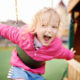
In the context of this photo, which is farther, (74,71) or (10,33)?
(74,71)

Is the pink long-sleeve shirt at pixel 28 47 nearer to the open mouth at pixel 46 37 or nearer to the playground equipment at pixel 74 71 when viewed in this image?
the open mouth at pixel 46 37

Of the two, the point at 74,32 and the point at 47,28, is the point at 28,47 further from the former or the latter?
the point at 74,32

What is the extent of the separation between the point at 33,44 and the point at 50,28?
5.4 inches

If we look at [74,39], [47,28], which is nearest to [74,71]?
[74,39]

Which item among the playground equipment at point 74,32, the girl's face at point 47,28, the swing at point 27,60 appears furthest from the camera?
the playground equipment at point 74,32

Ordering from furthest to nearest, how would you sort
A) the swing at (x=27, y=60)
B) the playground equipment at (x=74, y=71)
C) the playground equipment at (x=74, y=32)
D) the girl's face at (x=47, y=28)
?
the playground equipment at (x=74, y=32), the playground equipment at (x=74, y=71), the swing at (x=27, y=60), the girl's face at (x=47, y=28)

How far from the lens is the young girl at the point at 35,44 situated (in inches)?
38.9

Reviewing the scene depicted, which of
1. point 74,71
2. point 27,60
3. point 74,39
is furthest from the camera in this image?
point 74,39

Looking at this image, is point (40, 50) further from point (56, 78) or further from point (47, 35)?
point (56, 78)

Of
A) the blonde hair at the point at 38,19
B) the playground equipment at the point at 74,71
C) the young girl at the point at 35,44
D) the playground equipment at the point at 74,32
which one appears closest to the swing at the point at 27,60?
the young girl at the point at 35,44

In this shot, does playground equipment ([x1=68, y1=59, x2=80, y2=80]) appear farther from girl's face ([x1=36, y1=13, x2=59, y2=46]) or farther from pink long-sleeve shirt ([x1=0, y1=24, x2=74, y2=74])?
girl's face ([x1=36, y1=13, x2=59, y2=46])

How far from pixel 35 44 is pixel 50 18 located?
17cm

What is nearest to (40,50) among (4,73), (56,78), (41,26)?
(41,26)

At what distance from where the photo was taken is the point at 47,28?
38.4 inches
